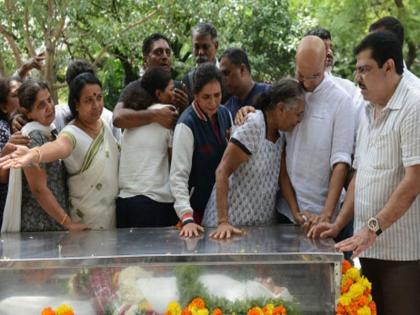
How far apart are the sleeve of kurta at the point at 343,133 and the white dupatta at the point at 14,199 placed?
1.64 metres

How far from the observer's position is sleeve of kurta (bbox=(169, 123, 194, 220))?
365 cm

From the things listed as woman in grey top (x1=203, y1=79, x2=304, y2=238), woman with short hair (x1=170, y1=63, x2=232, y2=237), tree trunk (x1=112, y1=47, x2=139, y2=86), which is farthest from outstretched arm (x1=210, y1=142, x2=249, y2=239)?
tree trunk (x1=112, y1=47, x2=139, y2=86)

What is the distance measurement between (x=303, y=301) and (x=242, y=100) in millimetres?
1424

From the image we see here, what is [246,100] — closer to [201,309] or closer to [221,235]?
[221,235]

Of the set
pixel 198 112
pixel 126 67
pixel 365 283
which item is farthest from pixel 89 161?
pixel 126 67

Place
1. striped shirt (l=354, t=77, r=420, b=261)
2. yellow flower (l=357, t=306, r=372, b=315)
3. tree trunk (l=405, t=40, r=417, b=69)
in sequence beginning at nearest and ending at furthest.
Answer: yellow flower (l=357, t=306, r=372, b=315) < striped shirt (l=354, t=77, r=420, b=261) < tree trunk (l=405, t=40, r=417, b=69)

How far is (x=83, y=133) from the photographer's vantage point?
12.5 ft

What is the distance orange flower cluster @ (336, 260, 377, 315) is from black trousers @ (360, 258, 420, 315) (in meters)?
0.17

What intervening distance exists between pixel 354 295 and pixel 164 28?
6134 millimetres

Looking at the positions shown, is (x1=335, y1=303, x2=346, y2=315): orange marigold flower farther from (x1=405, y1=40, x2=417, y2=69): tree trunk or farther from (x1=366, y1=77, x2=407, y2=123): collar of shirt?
(x1=405, y1=40, x2=417, y2=69): tree trunk

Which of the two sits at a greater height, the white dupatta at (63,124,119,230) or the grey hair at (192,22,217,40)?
the grey hair at (192,22,217,40)

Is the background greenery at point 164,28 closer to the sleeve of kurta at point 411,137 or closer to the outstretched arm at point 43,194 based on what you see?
the outstretched arm at point 43,194

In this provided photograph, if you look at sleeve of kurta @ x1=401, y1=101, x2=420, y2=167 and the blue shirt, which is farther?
the blue shirt

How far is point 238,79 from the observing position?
13.2 ft
